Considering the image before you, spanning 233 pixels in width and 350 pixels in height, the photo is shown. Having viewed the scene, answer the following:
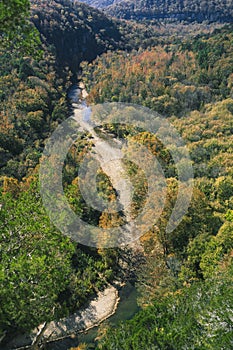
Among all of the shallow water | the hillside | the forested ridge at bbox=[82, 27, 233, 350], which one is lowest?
the hillside

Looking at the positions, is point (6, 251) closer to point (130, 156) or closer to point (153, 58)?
point (130, 156)


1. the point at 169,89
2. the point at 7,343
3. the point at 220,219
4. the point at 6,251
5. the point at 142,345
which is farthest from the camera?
the point at 169,89

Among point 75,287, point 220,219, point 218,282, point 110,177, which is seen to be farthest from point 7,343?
point 110,177

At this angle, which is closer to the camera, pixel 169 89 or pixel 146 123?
pixel 146 123

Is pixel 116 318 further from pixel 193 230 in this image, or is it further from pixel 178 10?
pixel 178 10

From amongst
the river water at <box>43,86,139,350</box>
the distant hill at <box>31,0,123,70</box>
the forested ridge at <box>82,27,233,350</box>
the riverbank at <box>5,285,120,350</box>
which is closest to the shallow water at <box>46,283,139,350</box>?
the river water at <box>43,86,139,350</box>

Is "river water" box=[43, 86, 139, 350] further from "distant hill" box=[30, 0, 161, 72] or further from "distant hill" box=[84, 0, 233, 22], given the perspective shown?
"distant hill" box=[84, 0, 233, 22]

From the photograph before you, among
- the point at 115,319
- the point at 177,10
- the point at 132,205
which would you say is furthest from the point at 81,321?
the point at 177,10
